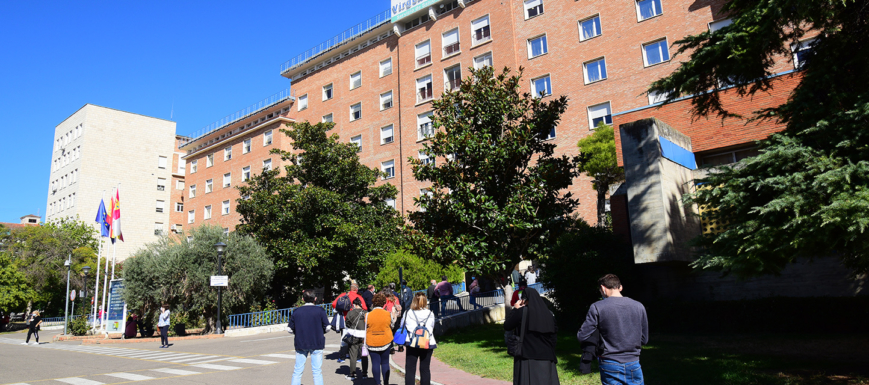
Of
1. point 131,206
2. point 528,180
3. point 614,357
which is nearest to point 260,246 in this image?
point 528,180

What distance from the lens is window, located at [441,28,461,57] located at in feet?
117

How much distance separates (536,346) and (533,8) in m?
30.9

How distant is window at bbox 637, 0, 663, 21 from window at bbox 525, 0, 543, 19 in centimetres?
603

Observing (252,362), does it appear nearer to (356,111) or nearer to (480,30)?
(480,30)

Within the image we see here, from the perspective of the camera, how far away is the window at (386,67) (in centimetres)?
3966

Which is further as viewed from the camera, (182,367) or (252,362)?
(252,362)

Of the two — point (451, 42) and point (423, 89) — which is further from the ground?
point (451, 42)

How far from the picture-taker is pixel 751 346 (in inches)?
426

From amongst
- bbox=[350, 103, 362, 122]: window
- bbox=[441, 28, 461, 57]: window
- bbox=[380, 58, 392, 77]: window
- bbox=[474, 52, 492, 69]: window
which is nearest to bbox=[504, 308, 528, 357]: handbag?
bbox=[474, 52, 492, 69]: window

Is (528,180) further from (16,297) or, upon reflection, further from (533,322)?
(16,297)

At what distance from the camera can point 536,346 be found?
573cm

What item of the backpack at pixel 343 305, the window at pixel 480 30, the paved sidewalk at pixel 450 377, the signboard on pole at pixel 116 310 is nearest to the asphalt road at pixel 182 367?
the paved sidewalk at pixel 450 377

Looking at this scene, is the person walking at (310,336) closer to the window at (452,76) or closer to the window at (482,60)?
the window at (482,60)

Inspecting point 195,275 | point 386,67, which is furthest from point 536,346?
point 386,67
